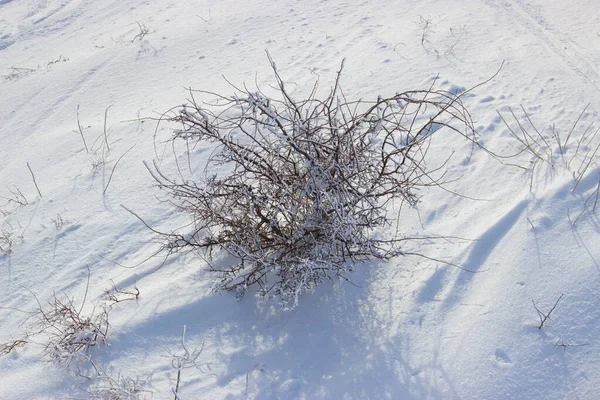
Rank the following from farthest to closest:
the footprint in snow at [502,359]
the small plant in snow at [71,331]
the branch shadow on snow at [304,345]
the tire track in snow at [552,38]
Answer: the tire track in snow at [552,38] < the small plant in snow at [71,331] < the branch shadow on snow at [304,345] < the footprint in snow at [502,359]

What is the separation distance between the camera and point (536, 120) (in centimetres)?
453

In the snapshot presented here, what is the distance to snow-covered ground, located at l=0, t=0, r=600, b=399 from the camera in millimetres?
2861

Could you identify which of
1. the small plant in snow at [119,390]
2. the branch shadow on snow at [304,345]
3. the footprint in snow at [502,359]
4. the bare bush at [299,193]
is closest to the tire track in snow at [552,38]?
the bare bush at [299,193]

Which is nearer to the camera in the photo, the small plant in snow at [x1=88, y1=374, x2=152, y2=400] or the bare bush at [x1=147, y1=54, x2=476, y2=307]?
the bare bush at [x1=147, y1=54, x2=476, y2=307]

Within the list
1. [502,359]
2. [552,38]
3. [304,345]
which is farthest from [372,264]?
[552,38]

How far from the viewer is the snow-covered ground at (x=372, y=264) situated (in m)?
2.86

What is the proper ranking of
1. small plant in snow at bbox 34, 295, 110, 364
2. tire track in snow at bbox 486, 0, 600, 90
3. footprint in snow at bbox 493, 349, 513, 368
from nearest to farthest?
footprint in snow at bbox 493, 349, 513, 368 → small plant in snow at bbox 34, 295, 110, 364 → tire track in snow at bbox 486, 0, 600, 90

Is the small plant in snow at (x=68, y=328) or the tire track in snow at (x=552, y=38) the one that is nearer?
the small plant in snow at (x=68, y=328)

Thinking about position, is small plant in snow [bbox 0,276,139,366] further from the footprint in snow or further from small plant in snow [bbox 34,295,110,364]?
the footprint in snow

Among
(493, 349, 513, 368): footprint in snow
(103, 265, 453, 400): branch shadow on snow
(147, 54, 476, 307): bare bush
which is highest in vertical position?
(147, 54, 476, 307): bare bush

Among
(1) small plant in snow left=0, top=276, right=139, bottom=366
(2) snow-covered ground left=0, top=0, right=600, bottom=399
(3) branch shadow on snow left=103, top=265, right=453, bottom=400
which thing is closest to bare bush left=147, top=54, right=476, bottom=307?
(3) branch shadow on snow left=103, top=265, right=453, bottom=400

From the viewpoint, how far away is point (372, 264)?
3475mm

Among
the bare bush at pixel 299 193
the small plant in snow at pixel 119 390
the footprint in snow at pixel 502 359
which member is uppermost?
the bare bush at pixel 299 193

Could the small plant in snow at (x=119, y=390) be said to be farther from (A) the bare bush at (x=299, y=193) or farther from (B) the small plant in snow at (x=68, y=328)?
(A) the bare bush at (x=299, y=193)
